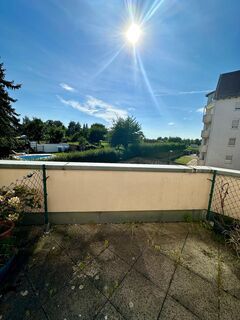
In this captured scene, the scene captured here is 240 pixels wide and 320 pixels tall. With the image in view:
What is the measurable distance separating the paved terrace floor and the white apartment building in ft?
68.1

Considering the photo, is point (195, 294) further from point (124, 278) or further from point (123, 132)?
point (123, 132)

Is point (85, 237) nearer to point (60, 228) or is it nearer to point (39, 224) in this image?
point (60, 228)

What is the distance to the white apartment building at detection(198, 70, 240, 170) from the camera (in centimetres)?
1739

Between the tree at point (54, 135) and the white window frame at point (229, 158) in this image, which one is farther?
the tree at point (54, 135)

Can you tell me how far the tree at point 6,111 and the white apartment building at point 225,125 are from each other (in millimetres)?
24694

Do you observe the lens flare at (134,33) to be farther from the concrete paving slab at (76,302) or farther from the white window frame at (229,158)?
the white window frame at (229,158)

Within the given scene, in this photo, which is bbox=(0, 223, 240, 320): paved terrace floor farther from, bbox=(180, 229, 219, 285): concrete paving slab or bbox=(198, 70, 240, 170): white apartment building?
bbox=(198, 70, 240, 170): white apartment building

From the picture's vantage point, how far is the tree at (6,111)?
13.3 meters

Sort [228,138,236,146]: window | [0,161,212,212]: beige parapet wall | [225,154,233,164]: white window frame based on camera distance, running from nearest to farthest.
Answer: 1. [0,161,212,212]: beige parapet wall
2. [228,138,236,146]: window
3. [225,154,233,164]: white window frame

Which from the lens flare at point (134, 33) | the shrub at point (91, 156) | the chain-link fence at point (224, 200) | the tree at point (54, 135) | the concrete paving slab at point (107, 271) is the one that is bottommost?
the shrub at point (91, 156)

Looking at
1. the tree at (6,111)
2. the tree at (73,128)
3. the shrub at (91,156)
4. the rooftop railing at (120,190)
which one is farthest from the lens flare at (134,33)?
the tree at (73,128)

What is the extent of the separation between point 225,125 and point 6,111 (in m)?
26.0

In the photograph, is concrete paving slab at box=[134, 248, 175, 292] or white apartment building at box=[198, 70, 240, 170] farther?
white apartment building at box=[198, 70, 240, 170]

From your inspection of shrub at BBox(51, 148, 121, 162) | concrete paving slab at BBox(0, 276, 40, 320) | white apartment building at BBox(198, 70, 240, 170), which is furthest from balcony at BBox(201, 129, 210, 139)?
concrete paving slab at BBox(0, 276, 40, 320)
